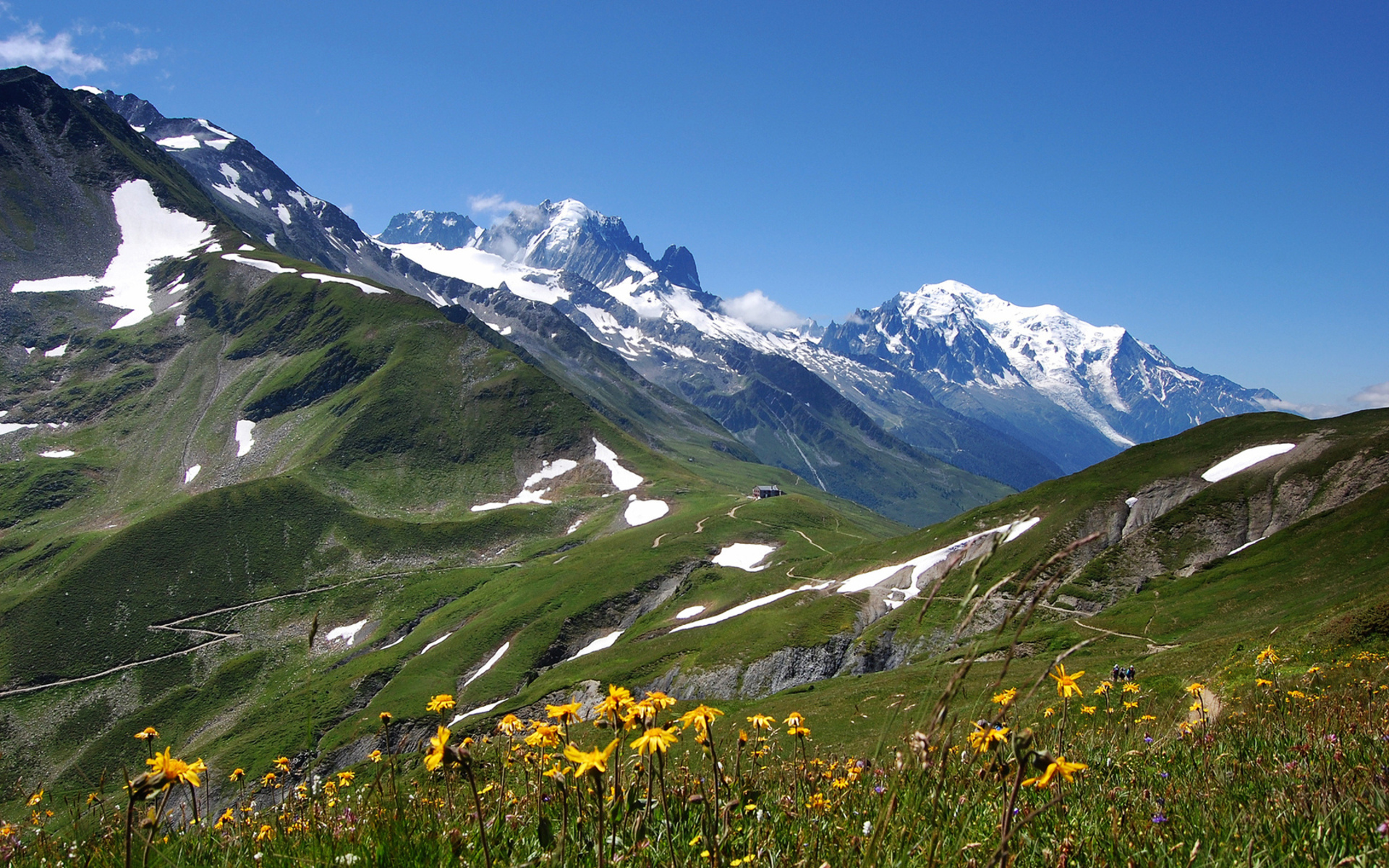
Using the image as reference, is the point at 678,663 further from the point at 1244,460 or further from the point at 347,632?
the point at 347,632

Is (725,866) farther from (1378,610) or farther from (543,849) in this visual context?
(1378,610)

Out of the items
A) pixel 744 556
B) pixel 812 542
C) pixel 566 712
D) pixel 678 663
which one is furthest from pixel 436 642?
pixel 566 712

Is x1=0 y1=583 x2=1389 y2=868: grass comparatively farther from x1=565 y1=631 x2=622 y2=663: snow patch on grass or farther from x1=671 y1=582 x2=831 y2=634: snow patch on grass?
x1=565 y1=631 x2=622 y2=663: snow patch on grass

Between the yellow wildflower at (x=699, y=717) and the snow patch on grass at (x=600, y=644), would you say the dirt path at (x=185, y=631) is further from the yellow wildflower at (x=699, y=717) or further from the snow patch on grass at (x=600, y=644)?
the yellow wildflower at (x=699, y=717)

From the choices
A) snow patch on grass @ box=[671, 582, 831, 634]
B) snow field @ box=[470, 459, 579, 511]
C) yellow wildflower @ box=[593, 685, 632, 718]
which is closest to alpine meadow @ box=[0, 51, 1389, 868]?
yellow wildflower @ box=[593, 685, 632, 718]

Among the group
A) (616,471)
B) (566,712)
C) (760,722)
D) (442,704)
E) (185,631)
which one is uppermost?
(616,471)

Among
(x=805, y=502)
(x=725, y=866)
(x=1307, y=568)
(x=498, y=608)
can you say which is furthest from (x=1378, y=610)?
(x=805, y=502)

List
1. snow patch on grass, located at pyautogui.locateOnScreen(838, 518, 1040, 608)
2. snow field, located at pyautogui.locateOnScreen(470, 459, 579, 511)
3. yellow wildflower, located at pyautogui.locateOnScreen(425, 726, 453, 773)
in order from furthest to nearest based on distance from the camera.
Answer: snow field, located at pyautogui.locateOnScreen(470, 459, 579, 511) < snow patch on grass, located at pyautogui.locateOnScreen(838, 518, 1040, 608) < yellow wildflower, located at pyautogui.locateOnScreen(425, 726, 453, 773)

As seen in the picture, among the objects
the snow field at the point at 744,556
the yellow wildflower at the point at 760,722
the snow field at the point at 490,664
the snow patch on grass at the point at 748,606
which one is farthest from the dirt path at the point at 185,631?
the yellow wildflower at the point at 760,722

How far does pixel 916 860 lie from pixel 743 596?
87.1 meters

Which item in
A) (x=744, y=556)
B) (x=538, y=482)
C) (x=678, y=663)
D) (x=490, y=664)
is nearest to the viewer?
(x=678, y=663)

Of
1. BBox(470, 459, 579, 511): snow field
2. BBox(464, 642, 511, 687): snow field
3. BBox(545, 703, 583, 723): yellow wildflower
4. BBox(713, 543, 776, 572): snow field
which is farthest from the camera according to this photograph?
BBox(470, 459, 579, 511): snow field

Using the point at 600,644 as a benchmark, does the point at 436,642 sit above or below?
above

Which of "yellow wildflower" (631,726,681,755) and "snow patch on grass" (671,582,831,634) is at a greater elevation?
"yellow wildflower" (631,726,681,755)
